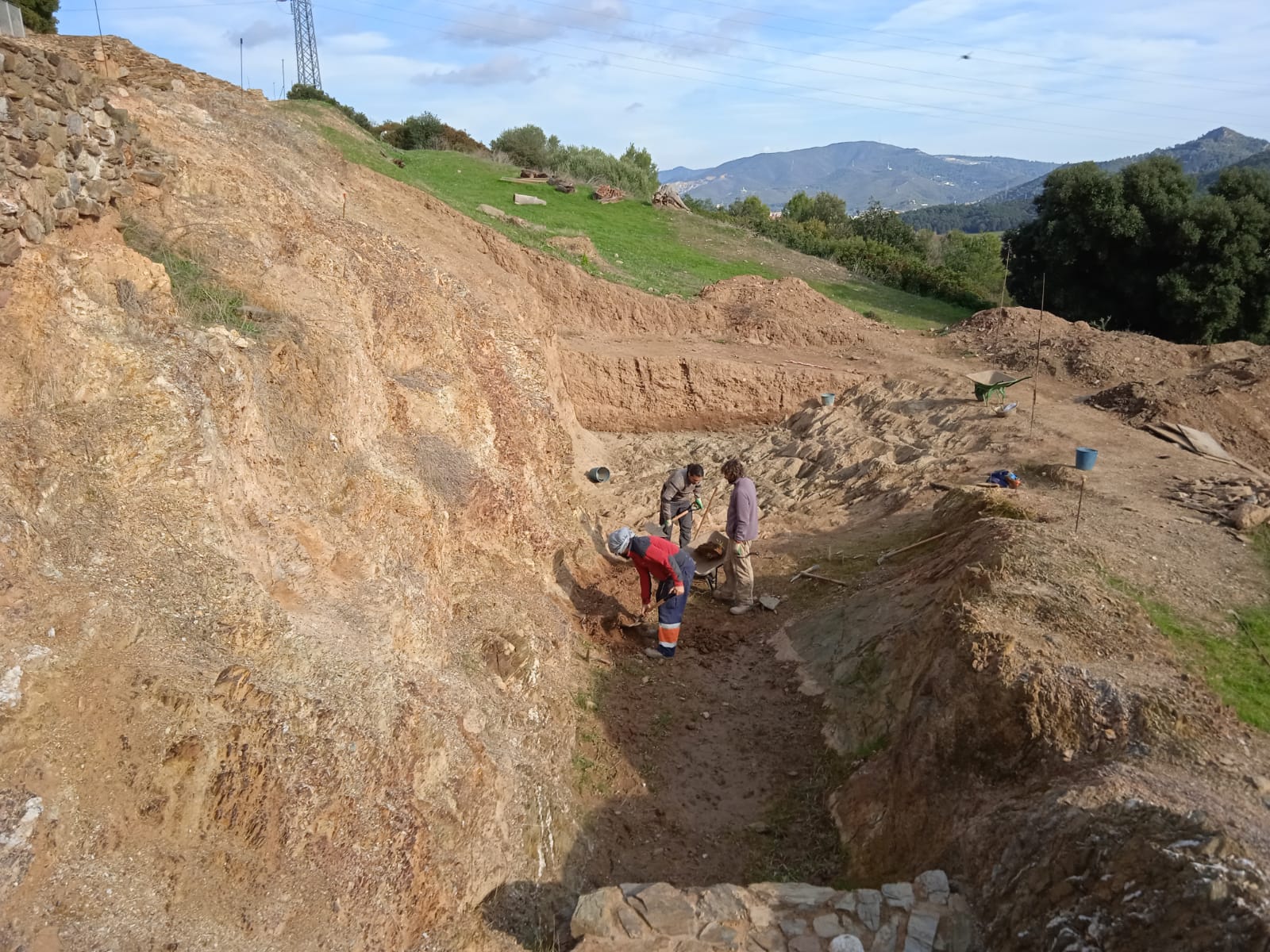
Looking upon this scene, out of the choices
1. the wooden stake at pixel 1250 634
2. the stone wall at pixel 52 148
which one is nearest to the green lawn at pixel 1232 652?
the wooden stake at pixel 1250 634

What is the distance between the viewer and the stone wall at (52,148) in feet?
19.2

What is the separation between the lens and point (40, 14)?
21875 mm

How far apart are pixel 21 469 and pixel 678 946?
14.9 feet

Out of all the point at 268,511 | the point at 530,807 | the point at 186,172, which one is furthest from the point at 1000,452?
the point at 186,172

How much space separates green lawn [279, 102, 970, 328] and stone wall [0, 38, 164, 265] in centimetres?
921

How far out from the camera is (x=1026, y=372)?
→ 1630 cm

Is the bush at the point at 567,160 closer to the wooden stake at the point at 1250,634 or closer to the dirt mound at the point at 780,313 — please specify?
the dirt mound at the point at 780,313

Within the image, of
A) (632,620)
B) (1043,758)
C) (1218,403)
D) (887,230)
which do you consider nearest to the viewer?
(1043,758)

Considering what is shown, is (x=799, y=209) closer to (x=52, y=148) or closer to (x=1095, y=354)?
(x=1095, y=354)

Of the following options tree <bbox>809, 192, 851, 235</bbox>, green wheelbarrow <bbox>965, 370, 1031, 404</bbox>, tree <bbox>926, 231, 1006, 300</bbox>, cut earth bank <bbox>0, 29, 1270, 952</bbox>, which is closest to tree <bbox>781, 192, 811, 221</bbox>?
tree <bbox>809, 192, 851, 235</bbox>

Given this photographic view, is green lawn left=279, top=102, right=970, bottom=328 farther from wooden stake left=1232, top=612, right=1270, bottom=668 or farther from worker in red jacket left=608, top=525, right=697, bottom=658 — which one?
wooden stake left=1232, top=612, right=1270, bottom=668

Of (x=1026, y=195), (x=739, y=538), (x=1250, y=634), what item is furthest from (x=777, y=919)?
(x=1026, y=195)

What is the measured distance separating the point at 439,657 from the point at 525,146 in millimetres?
35833

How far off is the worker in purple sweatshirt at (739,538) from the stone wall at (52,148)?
6545 millimetres
